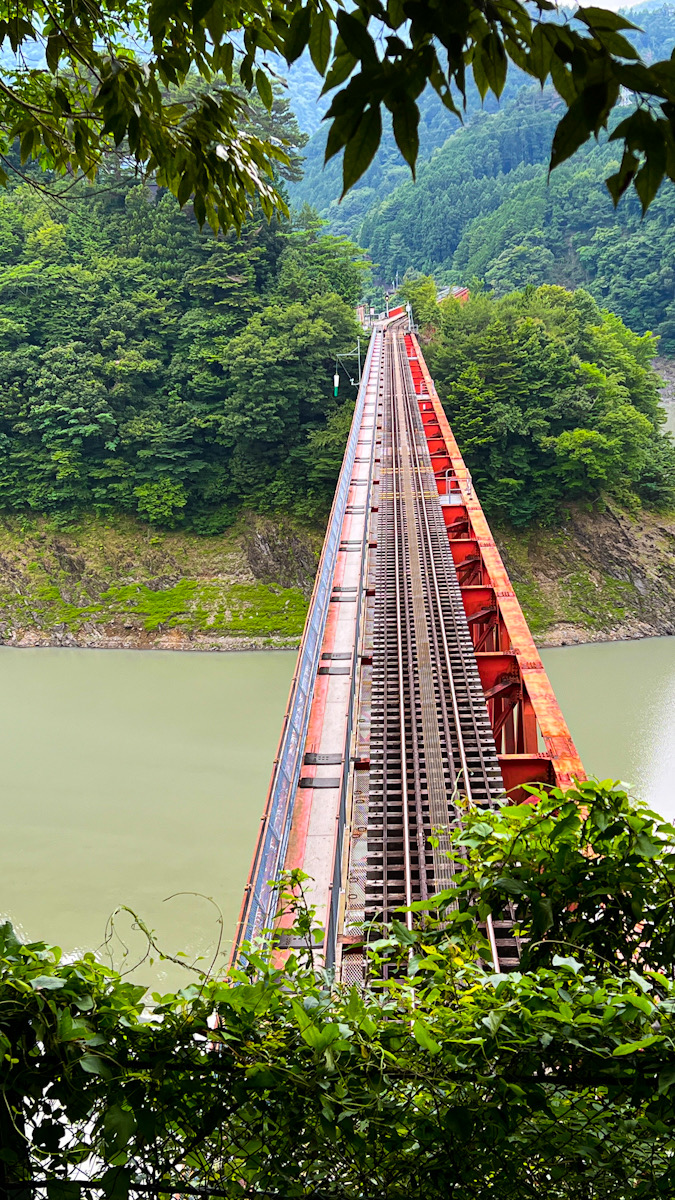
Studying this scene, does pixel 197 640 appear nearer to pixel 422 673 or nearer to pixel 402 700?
pixel 422 673

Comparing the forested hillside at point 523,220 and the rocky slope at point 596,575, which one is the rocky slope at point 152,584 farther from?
the forested hillside at point 523,220

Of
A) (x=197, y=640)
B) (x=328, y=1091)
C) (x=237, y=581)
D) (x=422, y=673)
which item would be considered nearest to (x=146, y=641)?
(x=197, y=640)

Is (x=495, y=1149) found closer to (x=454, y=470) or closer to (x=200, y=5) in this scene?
(x=200, y=5)

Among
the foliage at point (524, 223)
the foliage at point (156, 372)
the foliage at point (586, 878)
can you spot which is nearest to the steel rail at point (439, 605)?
the foliage at point (586, 878)

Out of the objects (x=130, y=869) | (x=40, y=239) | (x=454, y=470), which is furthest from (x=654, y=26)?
(x=130, y=869)

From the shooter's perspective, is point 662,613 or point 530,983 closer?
point 530,983
